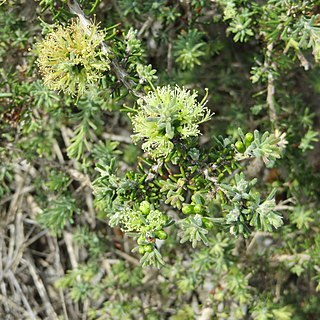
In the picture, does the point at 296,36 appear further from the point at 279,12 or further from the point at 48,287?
the point at 48,287

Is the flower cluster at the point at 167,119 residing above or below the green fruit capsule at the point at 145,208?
above

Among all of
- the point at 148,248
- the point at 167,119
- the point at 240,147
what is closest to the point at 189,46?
the point at 240,147

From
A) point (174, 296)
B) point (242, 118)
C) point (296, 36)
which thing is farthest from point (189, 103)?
point (174, 296)

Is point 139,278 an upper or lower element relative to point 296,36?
lower

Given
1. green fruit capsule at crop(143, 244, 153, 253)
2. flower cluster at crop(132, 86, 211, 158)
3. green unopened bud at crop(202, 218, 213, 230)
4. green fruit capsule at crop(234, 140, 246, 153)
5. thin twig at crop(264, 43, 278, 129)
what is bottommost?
thin twig at crop(264, 43, 278, 129)

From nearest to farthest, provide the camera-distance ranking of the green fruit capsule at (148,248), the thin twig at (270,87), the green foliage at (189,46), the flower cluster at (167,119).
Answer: the flower cluster at (167,119), the green fruit capsule at (148,248), the thin twig at (270,87), the green foliage at (189,46)

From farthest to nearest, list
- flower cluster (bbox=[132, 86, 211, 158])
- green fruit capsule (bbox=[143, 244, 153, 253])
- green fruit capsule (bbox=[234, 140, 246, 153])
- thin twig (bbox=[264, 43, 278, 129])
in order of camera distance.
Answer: thin twig (bbox=[264, 43, 278, 129]) → green fruit capsule (bbox=[234, 140, 246, 153]) → green fruit capsule (bbox=[143, 244, 153, 253]) → flower cluster (bbox=[132, 86, 211, 158])

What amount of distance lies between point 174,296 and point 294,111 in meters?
1.40

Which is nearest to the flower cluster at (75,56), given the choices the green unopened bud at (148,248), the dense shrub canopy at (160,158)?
the dense shrub canopy at (160,158)

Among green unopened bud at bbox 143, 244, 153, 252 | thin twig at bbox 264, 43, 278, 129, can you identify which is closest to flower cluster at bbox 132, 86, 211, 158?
green unopened bud at bbox 143, 244, 153, 252

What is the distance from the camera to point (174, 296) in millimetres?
3189

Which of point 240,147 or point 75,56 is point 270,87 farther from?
point 75,56

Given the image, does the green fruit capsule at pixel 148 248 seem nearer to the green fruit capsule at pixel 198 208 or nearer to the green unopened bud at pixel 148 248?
the green unopened bud at pixel 148 248

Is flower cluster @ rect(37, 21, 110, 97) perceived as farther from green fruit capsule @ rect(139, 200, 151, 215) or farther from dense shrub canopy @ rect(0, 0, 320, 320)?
green fruit capsule @ rect(139, 200, 151, 215)
